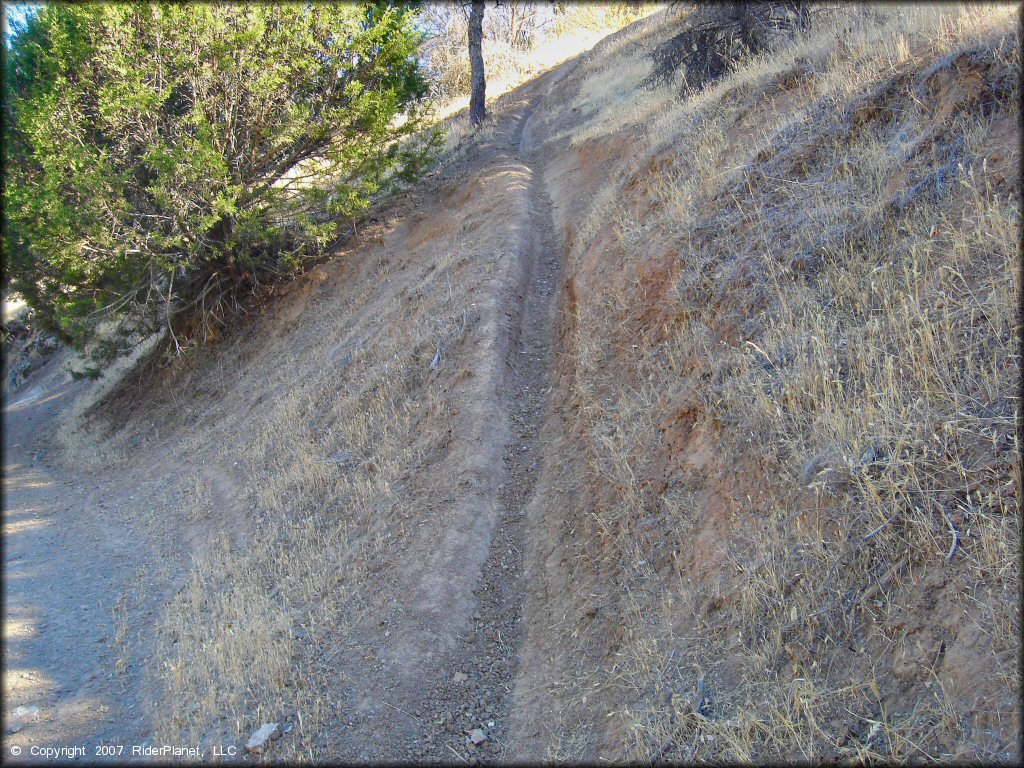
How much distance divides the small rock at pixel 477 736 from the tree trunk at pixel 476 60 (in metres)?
18.1

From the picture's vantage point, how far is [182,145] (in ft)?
36.7

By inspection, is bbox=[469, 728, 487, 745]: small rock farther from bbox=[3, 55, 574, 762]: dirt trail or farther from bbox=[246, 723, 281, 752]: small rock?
bbox=[246, 723, 281, 752]: small rock

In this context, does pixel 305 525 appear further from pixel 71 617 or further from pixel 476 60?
pixel 476 60

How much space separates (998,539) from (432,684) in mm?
3529

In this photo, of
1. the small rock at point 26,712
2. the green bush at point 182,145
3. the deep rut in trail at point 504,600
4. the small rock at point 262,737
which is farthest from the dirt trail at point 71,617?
the green bush at point 182,145

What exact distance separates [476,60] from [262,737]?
19.1m

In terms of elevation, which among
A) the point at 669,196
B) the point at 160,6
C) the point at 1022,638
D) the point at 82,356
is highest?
the point at 160,6

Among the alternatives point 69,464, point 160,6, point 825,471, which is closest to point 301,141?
point 160,6

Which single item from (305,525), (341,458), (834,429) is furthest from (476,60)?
(834,429)

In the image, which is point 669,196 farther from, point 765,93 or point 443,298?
point 443,298

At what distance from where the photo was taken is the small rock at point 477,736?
4359 mm

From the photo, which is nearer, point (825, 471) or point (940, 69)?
point (825, 471)

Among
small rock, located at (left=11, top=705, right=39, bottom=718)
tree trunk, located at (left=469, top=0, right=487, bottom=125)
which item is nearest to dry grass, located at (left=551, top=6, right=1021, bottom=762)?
small rock, located at (left=11, top=705, right=39, bottom=718)

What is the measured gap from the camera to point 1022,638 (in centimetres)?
281
